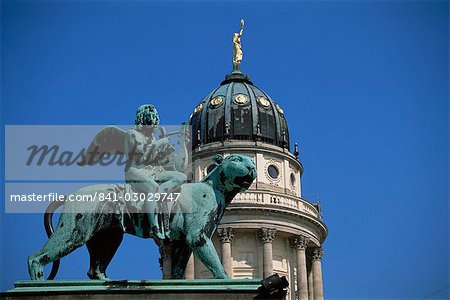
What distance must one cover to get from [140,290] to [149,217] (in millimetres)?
1476

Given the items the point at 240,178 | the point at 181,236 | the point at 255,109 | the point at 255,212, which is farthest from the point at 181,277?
the point at 255,109

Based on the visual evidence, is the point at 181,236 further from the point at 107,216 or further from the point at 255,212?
→ the point at 255,212

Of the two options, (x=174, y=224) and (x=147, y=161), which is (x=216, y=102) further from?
(x=174, y=224)

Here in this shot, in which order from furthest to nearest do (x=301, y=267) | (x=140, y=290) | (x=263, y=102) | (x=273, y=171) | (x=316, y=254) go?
(x=263, y=102)
(x=316, y=254)
(x=273, y=171)
(x=301, y=267)
(x=140, y=290)

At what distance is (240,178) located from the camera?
15.3 meters

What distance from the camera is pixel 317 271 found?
77.5m

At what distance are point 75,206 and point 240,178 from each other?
255 centimetres

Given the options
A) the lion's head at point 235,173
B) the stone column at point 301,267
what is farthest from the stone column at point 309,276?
the lion's head at point 235,173

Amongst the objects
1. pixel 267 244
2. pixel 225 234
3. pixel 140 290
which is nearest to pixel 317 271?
pixel 267 244

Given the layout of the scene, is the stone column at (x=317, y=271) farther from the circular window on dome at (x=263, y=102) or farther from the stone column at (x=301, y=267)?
the circular window on dome at (x=263, y=102)

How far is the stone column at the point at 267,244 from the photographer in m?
71.3

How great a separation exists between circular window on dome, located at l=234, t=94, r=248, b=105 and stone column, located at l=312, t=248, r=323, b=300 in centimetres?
1276

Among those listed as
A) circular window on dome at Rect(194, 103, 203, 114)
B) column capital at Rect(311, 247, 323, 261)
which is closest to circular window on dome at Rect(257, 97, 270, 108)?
circular window on dome at Rect(194, 103, 203, 114)

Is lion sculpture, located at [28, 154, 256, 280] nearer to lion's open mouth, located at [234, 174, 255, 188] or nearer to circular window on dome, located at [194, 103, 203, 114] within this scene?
lion's open mouth, located at [234, 174, 255, 188]
